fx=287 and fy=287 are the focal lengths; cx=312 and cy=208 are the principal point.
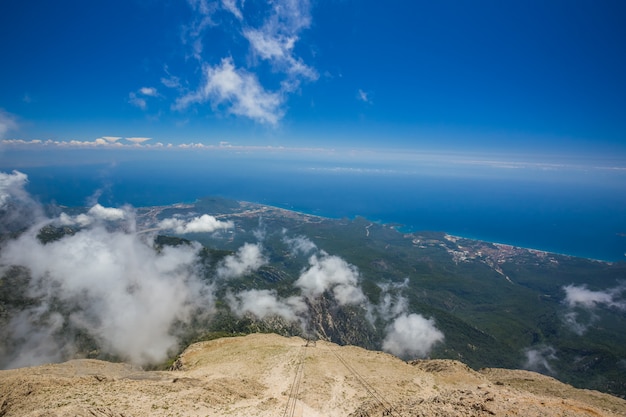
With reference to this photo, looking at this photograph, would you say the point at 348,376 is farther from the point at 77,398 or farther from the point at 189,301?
the point at 189,301

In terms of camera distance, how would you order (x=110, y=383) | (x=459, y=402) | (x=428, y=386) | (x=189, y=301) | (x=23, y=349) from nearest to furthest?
(x=459, y=402)
(x=110, y=383)
(x=428, y=386)
(x=23, y=349)
(x=189, y=301)

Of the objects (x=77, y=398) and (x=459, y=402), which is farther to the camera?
(x=77, y=398)

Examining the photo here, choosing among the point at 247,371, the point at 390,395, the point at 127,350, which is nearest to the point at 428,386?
the point at 390,395

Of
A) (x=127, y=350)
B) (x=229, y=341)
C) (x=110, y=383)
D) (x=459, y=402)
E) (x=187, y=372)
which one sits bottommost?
(x=127, y=350)

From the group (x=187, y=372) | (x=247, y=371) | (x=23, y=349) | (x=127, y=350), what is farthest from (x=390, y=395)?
(x=23, y=349)

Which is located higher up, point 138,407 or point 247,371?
point 138,407

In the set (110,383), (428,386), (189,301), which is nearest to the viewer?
(110,383)
